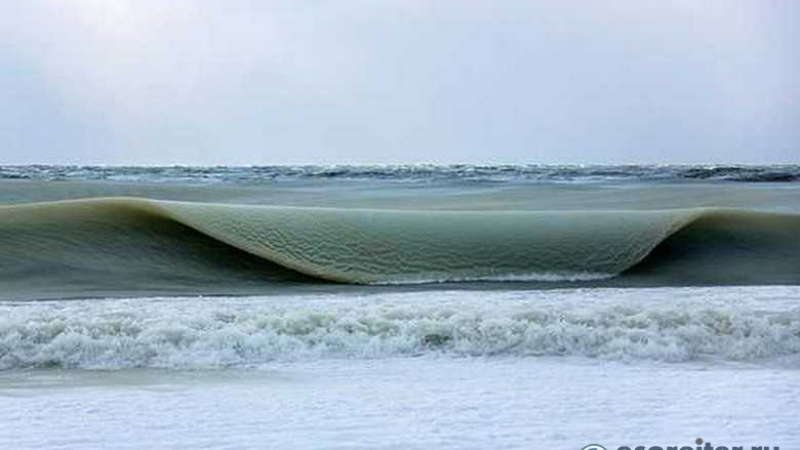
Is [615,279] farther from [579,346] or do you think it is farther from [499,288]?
[579,346]

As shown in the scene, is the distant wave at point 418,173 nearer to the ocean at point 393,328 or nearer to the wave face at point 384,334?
the ocean at point 393,328

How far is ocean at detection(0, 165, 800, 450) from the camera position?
121 inches

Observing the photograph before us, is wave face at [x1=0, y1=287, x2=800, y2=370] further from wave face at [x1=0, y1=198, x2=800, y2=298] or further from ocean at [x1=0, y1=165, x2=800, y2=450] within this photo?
wave face at [x1=0, y1=198, x2=800, y2=298]

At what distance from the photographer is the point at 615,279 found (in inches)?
235

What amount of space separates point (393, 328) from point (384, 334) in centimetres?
6

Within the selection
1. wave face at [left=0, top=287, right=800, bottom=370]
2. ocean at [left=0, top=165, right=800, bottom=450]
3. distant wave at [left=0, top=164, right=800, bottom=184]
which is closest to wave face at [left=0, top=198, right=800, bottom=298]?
ocean at [left=0, top=165, right=800, bottom=450]

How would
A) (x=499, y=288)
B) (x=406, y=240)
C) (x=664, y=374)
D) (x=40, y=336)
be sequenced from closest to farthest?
(x=664, y=374) < (x=40, y=336) < (x=499, y=288) < (x=406, y=240)

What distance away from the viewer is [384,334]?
4.18 metres

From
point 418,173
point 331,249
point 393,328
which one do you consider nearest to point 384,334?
point 393,328

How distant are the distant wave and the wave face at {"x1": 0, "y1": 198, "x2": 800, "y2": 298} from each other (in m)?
7.09

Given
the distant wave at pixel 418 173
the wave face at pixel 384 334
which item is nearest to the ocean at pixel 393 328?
the wave face at pixel 384 334

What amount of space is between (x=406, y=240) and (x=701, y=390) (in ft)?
9.05

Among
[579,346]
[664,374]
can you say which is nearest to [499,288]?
[579,346]

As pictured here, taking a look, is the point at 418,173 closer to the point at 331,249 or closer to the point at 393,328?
the point at 331,249
